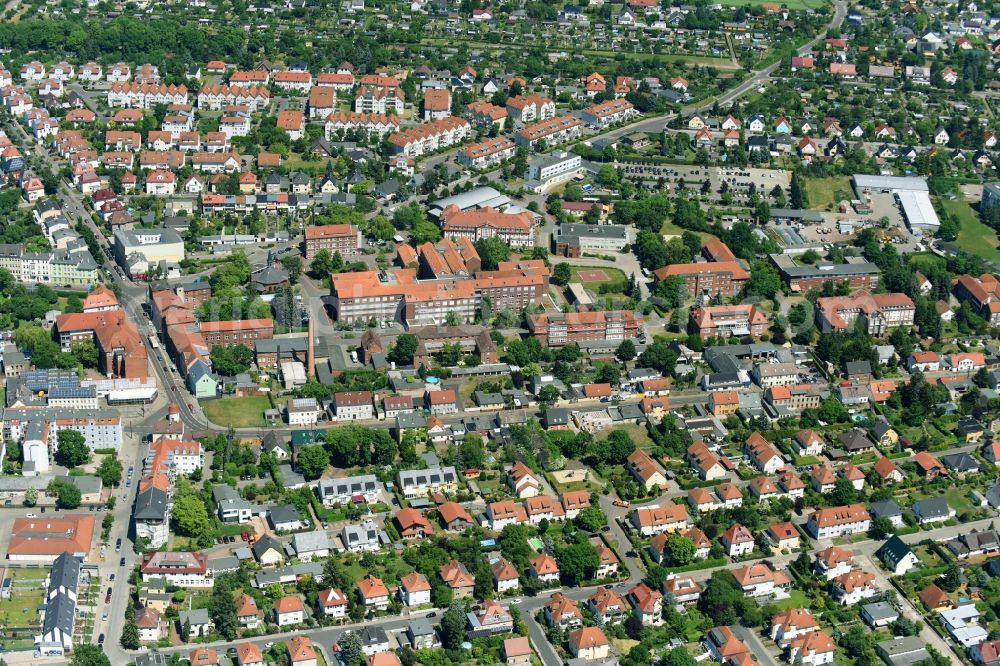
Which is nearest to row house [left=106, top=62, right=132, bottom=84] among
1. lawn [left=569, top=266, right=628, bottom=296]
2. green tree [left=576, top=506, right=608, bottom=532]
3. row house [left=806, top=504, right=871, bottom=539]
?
lawn [left=569, top=266, right=628, bottom=296]

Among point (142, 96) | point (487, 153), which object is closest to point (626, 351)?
point (487, 153)

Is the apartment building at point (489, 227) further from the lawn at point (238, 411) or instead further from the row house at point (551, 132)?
the lawn at point (238, 411)

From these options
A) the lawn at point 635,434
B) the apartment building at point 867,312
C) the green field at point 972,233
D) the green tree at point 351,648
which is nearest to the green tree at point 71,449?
the green tree at point 351,648

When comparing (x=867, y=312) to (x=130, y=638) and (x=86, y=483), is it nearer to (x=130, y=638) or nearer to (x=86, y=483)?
(x=86, y=483)

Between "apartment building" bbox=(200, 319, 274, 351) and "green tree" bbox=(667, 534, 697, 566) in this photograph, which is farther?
"apartment building" bbox=(200, 319, 274, 351)

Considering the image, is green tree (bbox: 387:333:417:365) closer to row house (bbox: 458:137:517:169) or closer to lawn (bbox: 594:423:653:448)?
lawn (bbox: 594:423:653:448)

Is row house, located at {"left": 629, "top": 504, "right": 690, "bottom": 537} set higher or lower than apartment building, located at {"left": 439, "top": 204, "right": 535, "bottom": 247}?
lower
